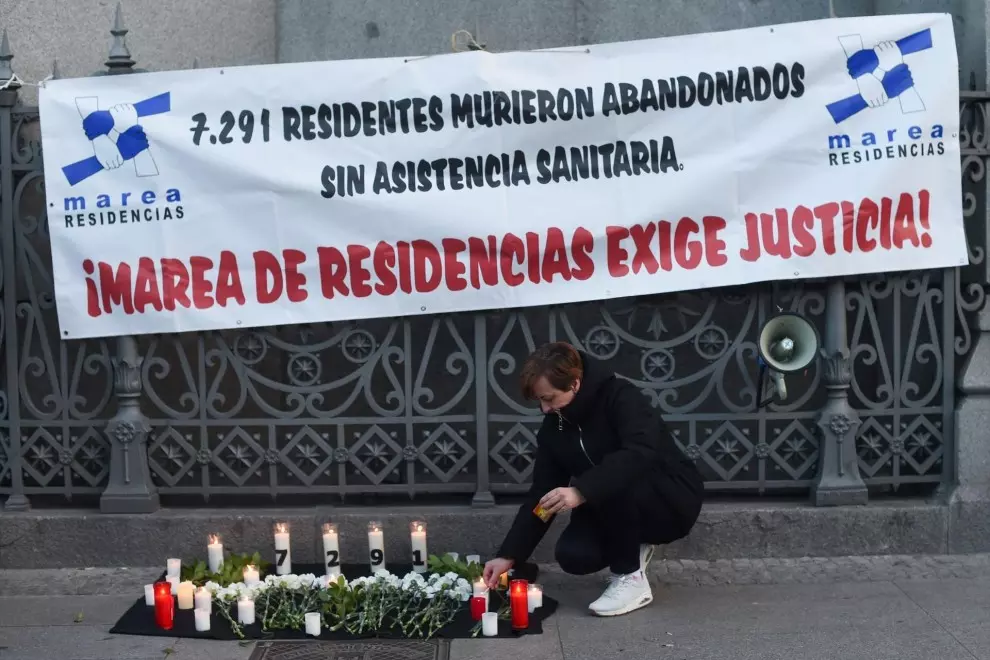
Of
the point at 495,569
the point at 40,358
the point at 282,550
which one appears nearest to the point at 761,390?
the point at 495,569

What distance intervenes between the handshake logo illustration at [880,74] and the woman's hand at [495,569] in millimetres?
2813

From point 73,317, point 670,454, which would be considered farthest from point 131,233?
point 670,454

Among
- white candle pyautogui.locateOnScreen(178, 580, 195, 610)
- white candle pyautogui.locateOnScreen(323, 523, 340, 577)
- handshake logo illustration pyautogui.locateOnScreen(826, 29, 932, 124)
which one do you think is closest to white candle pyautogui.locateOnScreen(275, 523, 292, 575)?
white candle pyautogui.locateOnScreen(323, 523, 340, 577)

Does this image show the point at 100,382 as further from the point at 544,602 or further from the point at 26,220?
the point at 544,602

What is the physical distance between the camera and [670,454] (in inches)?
237

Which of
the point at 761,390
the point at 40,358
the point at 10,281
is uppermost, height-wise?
the point at 10,281

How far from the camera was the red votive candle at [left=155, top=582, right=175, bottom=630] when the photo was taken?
5816 mm

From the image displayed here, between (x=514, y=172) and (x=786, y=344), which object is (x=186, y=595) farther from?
(x=786, y=344)

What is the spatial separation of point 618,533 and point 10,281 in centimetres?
348

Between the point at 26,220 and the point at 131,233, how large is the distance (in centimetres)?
64

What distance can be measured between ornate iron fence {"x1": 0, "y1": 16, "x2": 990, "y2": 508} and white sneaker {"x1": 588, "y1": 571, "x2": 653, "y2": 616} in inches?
37.6

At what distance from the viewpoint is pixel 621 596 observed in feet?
19.7

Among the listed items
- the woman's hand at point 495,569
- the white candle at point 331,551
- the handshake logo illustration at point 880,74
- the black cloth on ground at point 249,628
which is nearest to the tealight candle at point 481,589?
the woman's hand at point 495,569

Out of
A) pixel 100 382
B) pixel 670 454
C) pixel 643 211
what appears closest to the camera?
pixel 670 454
